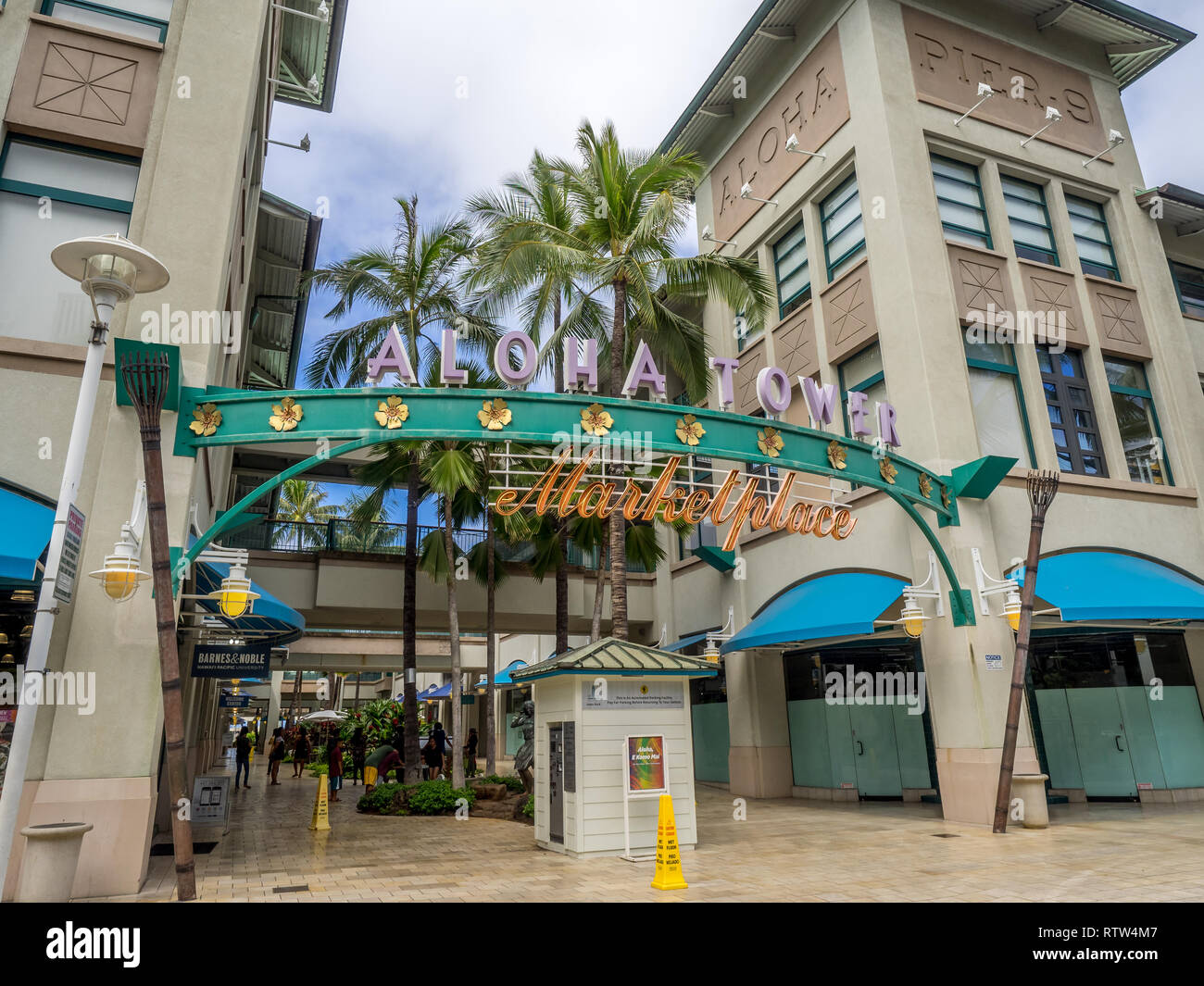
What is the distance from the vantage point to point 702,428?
12.5 metres

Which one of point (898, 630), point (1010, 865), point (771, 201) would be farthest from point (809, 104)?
→ point (1010, 865)

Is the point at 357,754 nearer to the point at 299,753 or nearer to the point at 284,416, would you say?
the point at 299,753

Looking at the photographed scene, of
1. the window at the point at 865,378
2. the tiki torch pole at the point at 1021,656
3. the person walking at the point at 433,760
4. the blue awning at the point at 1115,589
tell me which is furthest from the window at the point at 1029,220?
the person walking at the point at 433,760

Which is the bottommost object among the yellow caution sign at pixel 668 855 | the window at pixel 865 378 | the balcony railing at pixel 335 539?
the yellow caution sign at pixel 668 855

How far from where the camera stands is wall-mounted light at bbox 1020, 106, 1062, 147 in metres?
18.9

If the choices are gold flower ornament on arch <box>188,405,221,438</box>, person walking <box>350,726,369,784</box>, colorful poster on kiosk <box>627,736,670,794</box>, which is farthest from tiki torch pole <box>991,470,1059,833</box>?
Answer: person walking <box>350,726,369,784</box>

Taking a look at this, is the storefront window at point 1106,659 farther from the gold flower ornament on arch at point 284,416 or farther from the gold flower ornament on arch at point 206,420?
the gold flower ornament on arch at point 206,420

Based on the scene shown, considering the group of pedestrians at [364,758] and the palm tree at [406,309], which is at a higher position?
the palm tree at [406,309]

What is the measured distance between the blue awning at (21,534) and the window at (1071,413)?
18102mm

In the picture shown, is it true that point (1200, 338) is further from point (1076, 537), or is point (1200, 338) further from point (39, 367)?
point (39, 367)

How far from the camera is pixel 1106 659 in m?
17.5

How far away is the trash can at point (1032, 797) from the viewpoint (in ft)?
44.2

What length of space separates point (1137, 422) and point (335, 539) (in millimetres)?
22013

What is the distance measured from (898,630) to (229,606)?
12.9 m
